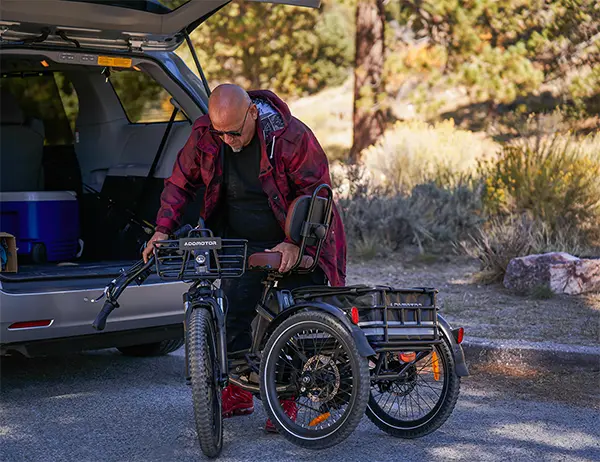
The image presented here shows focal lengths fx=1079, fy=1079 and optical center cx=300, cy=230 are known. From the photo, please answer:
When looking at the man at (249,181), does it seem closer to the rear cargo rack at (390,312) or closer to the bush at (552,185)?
the rear cargo rack at (390,312)

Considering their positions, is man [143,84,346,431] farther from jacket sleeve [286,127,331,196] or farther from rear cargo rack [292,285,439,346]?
rear cargo rack [292,285,439,346]

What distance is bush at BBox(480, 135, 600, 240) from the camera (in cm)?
1103

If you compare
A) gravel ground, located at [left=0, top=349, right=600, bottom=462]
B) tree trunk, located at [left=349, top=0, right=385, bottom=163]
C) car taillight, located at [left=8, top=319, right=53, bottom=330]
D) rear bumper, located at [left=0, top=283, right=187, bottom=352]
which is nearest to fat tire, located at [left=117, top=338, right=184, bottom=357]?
gravel ground, located at [left=0, top=349, right=600, bottom=462]

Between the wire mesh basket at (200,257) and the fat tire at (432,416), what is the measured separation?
100 centimetres

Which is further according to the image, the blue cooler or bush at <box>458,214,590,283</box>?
bush at <box>458,214,590,283</box>

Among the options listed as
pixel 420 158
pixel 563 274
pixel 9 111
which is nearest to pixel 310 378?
pixel 9 111

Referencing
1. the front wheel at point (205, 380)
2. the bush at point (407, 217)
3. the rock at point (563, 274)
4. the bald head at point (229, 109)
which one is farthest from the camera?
the bush at point (407, 217)

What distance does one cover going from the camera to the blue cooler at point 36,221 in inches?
283

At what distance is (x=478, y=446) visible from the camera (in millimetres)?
4949

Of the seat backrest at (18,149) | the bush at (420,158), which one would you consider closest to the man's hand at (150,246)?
the seat backrest at (18,149)

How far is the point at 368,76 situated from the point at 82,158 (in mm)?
12123

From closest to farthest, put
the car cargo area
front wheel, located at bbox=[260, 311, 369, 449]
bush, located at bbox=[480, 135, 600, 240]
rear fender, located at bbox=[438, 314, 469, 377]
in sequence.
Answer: front wheel, located at bbox=[260, 311, 369, 449] → rear fender, located at bbox=[438, 314, 469, 377] → the car cargo area → bush, located at bbox=[480, 135, 600, 240]

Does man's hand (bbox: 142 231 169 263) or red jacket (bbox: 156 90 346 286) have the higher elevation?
red jacket (bbox: 156 90 346 286)

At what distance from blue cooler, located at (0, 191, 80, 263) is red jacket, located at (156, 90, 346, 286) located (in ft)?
7.73
